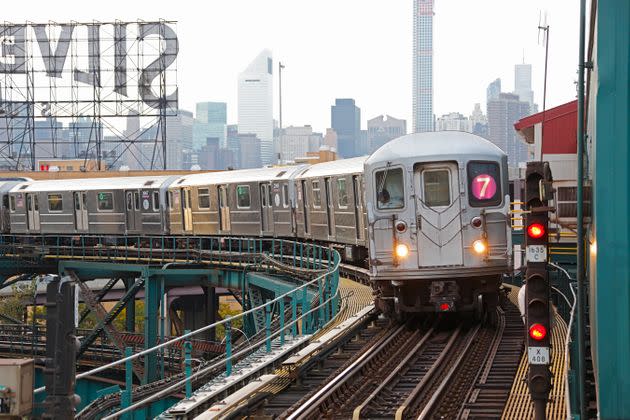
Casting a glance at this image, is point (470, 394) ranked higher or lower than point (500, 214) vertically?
lower

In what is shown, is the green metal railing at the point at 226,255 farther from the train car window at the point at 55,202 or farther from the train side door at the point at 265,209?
the train car window at the point at 55,202

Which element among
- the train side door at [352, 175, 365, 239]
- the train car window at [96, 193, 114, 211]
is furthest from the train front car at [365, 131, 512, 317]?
the train car window at [96, 193, 114, 211]

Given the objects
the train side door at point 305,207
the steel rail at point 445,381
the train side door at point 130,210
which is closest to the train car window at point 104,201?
the train side door at point 130,210

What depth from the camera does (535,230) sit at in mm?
8711

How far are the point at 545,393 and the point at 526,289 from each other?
0.99 m

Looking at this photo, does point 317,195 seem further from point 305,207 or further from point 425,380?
point 425,380

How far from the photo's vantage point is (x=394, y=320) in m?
18.4

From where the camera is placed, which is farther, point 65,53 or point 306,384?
point 65,53

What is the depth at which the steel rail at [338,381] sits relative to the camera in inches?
→ 453

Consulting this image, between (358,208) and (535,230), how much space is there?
14.7 metres

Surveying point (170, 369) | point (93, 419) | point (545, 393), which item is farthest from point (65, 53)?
point (545, 393)

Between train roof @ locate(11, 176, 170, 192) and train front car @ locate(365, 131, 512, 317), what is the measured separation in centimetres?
2435

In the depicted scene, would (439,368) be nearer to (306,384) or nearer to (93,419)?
(306,384)

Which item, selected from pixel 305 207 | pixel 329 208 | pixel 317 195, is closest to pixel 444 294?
pixel 329 208
